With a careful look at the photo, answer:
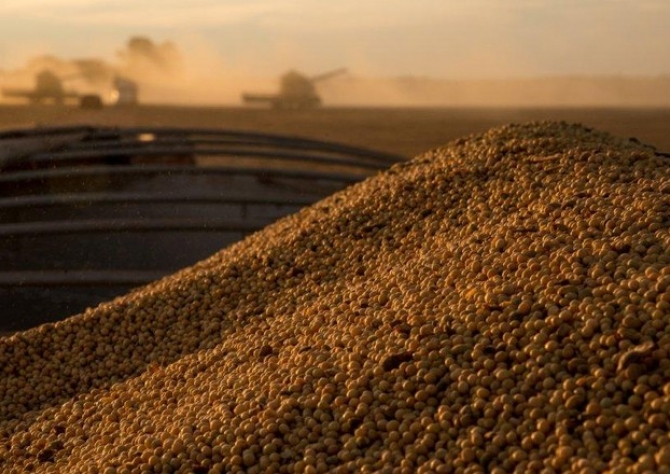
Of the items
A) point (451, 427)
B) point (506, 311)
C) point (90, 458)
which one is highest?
point (506, 311)

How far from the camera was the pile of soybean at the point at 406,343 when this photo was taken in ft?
7.39

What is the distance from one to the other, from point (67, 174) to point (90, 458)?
2.64m

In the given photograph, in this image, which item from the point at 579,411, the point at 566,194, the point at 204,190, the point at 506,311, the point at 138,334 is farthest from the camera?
the point at 204,190

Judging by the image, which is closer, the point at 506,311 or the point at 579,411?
the point at 579,411

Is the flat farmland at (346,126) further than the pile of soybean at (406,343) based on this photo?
Yes

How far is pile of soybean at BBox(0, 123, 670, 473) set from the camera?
2.25 metres

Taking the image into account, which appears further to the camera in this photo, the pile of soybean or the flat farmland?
the flat farmland

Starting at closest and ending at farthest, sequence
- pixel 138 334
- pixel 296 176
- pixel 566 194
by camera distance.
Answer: pixel 566 194 → pixel 138 334 → pixel 296 176

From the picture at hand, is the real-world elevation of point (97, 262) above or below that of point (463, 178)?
below

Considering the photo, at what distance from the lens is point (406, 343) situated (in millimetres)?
2602

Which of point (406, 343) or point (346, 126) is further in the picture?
point (346, 126)

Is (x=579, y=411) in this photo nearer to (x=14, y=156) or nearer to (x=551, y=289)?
(x=551, y=289)

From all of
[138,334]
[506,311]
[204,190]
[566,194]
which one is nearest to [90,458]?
[138,334]

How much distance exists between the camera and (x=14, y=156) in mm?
5312
